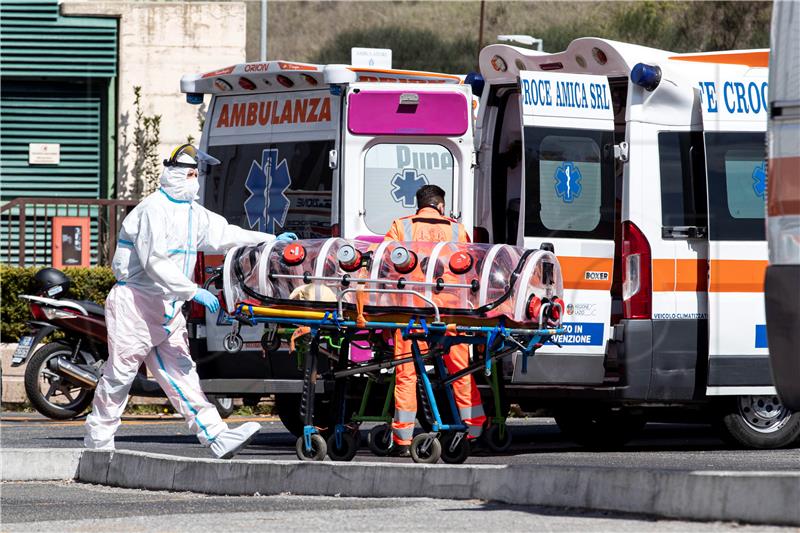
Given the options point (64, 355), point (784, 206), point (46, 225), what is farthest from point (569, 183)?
point (46, 225)

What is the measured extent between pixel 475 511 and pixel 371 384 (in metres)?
3.19

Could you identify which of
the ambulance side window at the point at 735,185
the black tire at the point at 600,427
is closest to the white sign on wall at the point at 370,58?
the ambulance side window at the point at 735,185

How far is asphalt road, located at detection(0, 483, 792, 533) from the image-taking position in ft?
22.1

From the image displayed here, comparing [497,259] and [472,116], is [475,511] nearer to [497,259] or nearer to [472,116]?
[497,259]

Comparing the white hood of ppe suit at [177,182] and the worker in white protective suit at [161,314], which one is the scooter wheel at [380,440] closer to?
the worker in white protective suit at [161,314]

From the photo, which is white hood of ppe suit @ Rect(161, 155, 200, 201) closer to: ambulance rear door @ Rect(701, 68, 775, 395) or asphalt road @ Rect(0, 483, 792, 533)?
asphalt road @ Rect(0, 483, 792, 533)

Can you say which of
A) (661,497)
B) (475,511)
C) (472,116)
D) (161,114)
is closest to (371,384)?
(472,116)

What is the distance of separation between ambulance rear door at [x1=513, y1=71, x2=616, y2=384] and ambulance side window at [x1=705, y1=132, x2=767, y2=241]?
2.16 ft

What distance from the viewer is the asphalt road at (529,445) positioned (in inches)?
408

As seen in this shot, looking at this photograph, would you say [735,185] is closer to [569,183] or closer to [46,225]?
[569,183]

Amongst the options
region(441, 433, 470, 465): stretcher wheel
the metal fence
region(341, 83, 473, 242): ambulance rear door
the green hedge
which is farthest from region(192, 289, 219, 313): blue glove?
the metal fence

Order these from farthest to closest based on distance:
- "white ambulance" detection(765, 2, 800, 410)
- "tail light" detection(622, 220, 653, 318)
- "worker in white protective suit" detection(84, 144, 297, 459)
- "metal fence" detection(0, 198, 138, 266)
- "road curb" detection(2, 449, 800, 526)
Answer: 1. "metal fence" detection(0, 198, 138, 266)
2. "tail light" detection(622, 220, 653, 318)
3. "worker in white protective suit" detection(84, 144, 297, 459)
4. "white ambulance" detection(765, 2, 800, 410)
5. "road curb" detection(2, 449, 800, 526)

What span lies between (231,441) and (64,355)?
469 cm

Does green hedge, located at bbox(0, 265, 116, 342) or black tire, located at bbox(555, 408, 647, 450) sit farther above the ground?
green hedge, located at bbox(0, 265, 116, 342)
